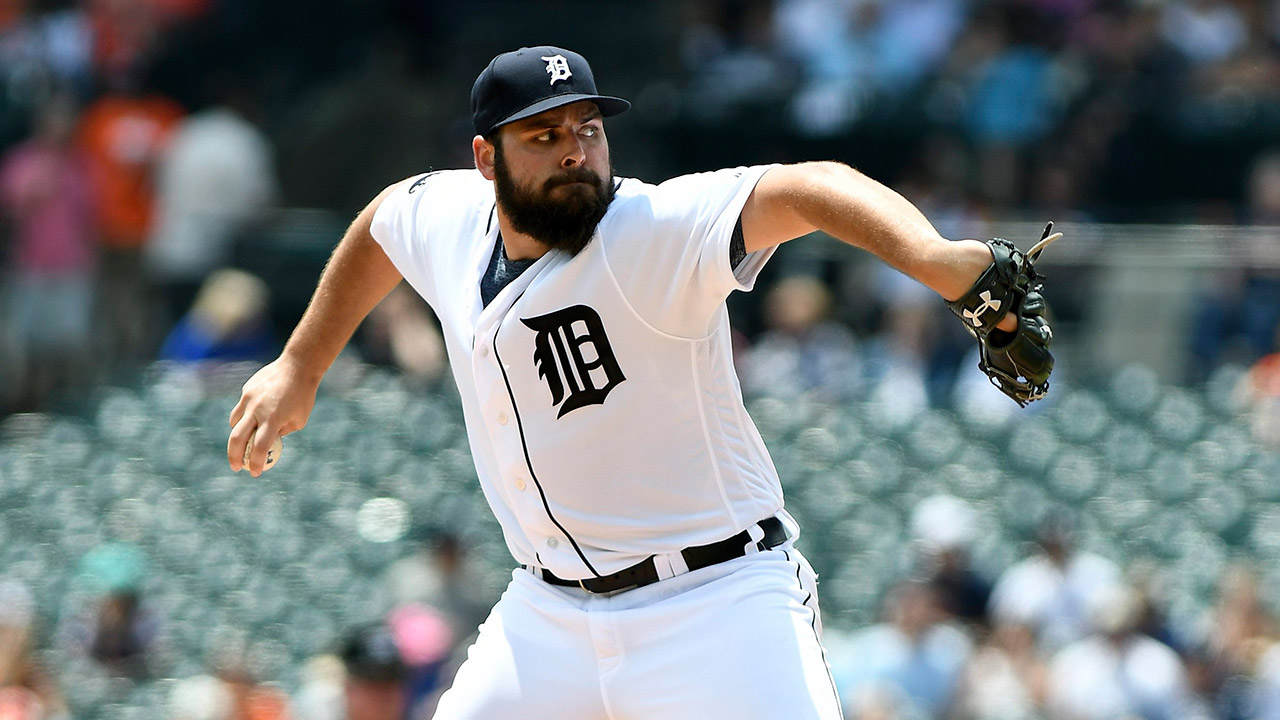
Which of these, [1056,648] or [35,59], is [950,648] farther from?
[35,59]

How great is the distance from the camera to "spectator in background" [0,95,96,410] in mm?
9891

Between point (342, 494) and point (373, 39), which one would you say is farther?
point (373, 39)

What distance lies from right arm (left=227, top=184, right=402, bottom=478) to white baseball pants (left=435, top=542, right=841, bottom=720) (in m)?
0.68

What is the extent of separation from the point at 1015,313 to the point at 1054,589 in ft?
14.9

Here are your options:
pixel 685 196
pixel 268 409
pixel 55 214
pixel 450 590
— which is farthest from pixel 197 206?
pixel 685 196

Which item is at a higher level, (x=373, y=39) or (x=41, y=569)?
(x=373, y=39)

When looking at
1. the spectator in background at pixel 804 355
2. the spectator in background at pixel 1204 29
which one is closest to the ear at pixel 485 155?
the spectator in background at pixel 804 355

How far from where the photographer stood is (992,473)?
27.1 ft

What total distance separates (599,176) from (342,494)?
5.48 meters

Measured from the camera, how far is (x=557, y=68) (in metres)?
3.34

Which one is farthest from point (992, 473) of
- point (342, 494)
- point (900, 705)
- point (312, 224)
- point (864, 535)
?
point (312, 224)

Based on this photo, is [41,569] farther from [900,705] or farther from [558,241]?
[558,241]

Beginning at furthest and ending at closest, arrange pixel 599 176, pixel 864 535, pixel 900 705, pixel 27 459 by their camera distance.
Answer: pixel 27 459 < pixel 864 535 < pixel 900 705 < pixel 599 176

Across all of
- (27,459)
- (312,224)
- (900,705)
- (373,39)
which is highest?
(373,39)
